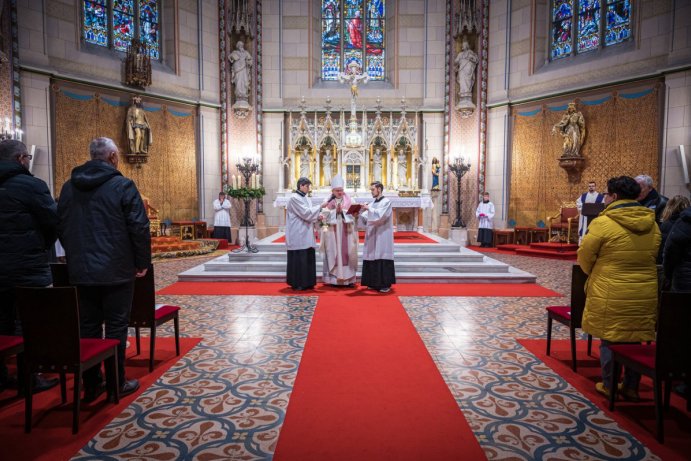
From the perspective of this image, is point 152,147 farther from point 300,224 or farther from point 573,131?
point 573,131

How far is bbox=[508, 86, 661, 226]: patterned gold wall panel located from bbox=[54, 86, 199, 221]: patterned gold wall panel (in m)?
9.97

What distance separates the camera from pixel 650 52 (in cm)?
1105

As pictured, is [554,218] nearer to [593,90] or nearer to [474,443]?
[593,90]

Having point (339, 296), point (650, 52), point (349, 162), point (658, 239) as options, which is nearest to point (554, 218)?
point (650, 52)

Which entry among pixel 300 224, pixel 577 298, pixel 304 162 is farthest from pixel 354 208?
pixel 304 162

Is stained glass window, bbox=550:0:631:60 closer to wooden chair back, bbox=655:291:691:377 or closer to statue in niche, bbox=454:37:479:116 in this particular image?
statue in niche, bbox=454:37:479:116

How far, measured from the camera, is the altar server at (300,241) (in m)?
7.14

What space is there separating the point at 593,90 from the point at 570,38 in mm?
1965

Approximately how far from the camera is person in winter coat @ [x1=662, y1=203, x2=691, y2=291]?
3047mm

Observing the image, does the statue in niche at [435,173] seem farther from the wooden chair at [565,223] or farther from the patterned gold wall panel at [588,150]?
the wooden chair at [565,223]

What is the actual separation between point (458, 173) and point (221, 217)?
7325mm

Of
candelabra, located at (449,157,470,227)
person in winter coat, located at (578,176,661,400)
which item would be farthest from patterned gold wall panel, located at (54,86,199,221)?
person in winter coat, located at (578,176,661,400)

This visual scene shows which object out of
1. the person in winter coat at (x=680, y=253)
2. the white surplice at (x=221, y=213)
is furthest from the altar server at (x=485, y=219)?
the person in winter coat at (x=680, y=253)

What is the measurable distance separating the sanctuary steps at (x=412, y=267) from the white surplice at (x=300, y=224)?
1054mm
